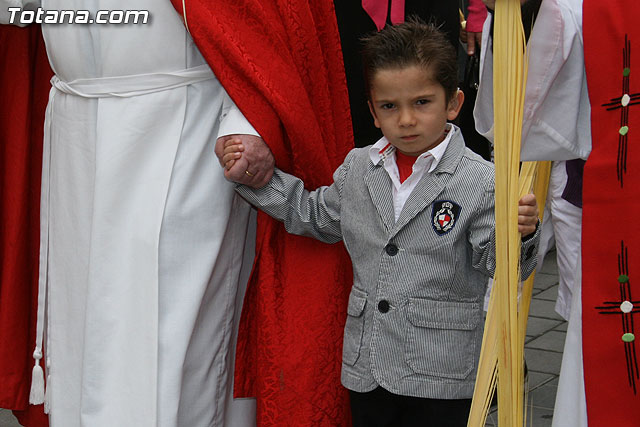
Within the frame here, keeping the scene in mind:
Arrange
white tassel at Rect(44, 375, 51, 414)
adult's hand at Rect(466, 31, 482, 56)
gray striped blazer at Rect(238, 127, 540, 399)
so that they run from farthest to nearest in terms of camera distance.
Result: adult's hand at Rect(466, 31, 482, 56), white tassel at Rect(44, 375, 51, 414), gray striped blazer at Rect(238, 127, 540, 399)

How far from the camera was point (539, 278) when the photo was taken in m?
6.40

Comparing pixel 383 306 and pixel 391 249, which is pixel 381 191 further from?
pixel 383 306

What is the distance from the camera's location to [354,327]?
2654mm

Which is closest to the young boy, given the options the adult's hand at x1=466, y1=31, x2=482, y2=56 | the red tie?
the red tie

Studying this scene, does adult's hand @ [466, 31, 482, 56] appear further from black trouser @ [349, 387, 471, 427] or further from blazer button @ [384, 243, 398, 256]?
black trouser @ [349, 387, 471, 427]

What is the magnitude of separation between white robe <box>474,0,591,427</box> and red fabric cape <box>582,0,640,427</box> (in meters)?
0.06

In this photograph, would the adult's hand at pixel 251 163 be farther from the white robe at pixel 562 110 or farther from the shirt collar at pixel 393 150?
the white robe at pixel 562 110

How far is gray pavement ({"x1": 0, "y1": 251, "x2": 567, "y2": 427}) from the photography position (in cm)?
399

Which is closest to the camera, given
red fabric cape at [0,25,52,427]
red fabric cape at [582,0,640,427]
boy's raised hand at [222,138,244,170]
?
red fabric cape at [582,0,640,427]

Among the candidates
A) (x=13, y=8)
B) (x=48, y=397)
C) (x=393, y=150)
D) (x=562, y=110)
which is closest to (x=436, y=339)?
(x=393, y=150)

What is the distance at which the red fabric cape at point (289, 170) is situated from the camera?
2732 millimetres

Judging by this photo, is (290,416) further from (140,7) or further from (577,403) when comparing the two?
(140,7)

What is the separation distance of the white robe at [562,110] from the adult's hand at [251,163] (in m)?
0.66

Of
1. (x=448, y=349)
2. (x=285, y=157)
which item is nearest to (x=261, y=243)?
(x=285, y=157)
